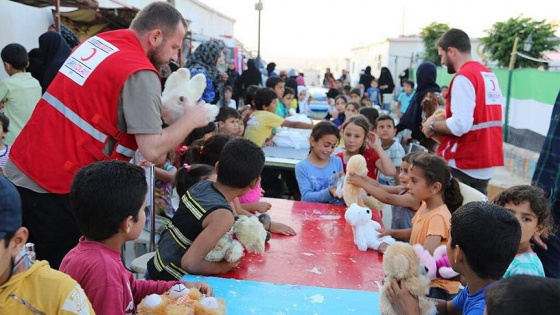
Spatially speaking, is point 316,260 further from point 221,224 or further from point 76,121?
point 76,121

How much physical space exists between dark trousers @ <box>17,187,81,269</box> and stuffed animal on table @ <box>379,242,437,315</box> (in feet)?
4.50

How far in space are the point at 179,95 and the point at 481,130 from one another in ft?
7.88

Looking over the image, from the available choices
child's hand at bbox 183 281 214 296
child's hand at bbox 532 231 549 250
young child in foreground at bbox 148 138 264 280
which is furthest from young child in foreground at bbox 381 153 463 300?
child's hand at bbox 183 281 214 296

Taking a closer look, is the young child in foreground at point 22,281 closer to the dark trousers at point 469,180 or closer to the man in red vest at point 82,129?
the man in red vest at point 82,129

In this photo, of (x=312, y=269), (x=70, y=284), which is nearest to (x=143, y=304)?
(x=70, y=284)

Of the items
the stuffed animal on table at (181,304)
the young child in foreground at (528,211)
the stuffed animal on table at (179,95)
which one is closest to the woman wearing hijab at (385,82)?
the young child in foreground at (528,211)

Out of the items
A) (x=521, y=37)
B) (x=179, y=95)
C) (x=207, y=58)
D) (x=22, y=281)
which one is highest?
(x=521, y=37)

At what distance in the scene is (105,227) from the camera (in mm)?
1646

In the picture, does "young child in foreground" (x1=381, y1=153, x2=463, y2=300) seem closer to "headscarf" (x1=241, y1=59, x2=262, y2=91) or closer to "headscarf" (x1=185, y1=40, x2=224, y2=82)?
"headscarf" (x1=185, y1=40, x2=224, y2=82)

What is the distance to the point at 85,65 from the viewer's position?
7.08 ft

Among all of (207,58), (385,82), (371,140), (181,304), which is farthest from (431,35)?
(181,304)

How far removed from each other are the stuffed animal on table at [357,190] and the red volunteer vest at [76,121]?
1717 mm

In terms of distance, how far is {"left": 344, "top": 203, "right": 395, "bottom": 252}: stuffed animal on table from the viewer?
2.68 meters

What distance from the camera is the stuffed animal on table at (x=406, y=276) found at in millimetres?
1857
